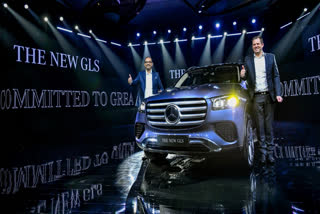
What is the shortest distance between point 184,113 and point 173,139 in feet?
1.26

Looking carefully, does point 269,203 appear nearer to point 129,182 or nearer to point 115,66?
point 129,182

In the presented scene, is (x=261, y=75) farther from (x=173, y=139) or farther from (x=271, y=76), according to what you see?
(x=173, y=139)

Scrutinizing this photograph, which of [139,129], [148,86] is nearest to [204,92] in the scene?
[139,129]

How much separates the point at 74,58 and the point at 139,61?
4.72 metres

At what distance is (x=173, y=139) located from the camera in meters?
2.95

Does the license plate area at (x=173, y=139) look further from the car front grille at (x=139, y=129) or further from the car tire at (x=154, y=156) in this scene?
the car tire at (x=154, y=156)

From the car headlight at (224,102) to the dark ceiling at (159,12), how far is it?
7674 mm

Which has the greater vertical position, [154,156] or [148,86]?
[148,86]

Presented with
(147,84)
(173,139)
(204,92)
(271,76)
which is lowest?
(173,139)

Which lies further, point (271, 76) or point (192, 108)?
point (271, 76)

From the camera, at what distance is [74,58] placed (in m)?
10.0

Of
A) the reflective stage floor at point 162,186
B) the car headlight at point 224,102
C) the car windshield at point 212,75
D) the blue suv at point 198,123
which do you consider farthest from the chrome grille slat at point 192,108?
the car windshield at point 212,75

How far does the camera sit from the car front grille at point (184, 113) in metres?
2.91

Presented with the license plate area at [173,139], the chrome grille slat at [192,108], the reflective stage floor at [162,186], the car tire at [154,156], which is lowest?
the reflective stage floor at [162,186]
